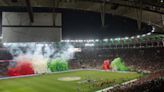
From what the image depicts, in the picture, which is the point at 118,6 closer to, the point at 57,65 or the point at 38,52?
the point at 57,65

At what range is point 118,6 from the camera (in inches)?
925

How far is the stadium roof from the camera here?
22.0 m

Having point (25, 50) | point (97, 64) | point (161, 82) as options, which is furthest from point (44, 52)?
point (161, 82)

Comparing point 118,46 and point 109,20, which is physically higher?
point 109,20

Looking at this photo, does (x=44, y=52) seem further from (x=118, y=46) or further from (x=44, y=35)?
(x=44, y=35)

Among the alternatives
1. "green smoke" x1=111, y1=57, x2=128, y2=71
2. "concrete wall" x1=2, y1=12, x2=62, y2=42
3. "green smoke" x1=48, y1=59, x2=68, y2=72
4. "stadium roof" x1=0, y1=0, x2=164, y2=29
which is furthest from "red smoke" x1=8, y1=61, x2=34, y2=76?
"stadium roof" x1=0, y1=0, x2=164, y2=29

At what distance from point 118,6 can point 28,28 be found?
8.97 metres

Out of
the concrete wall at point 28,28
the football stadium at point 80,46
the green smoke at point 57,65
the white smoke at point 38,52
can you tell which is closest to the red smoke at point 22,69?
the football stadium at point 80,46

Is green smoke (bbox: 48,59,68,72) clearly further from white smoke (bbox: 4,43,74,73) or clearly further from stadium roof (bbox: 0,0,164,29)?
stadium roof (bbox: 0,0,164,29)

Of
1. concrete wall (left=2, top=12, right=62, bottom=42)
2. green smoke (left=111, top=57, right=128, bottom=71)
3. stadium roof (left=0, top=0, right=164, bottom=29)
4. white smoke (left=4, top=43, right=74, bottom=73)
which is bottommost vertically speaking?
green smoke (left=111, top=57, right=128, bottom=71)

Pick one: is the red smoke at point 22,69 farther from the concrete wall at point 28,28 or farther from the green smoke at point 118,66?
the green smoke at point 118,66

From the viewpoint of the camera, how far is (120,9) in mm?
24172

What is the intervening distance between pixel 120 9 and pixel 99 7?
2158 mm

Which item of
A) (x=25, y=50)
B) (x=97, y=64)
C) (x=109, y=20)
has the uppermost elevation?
(x=109, y=20)
